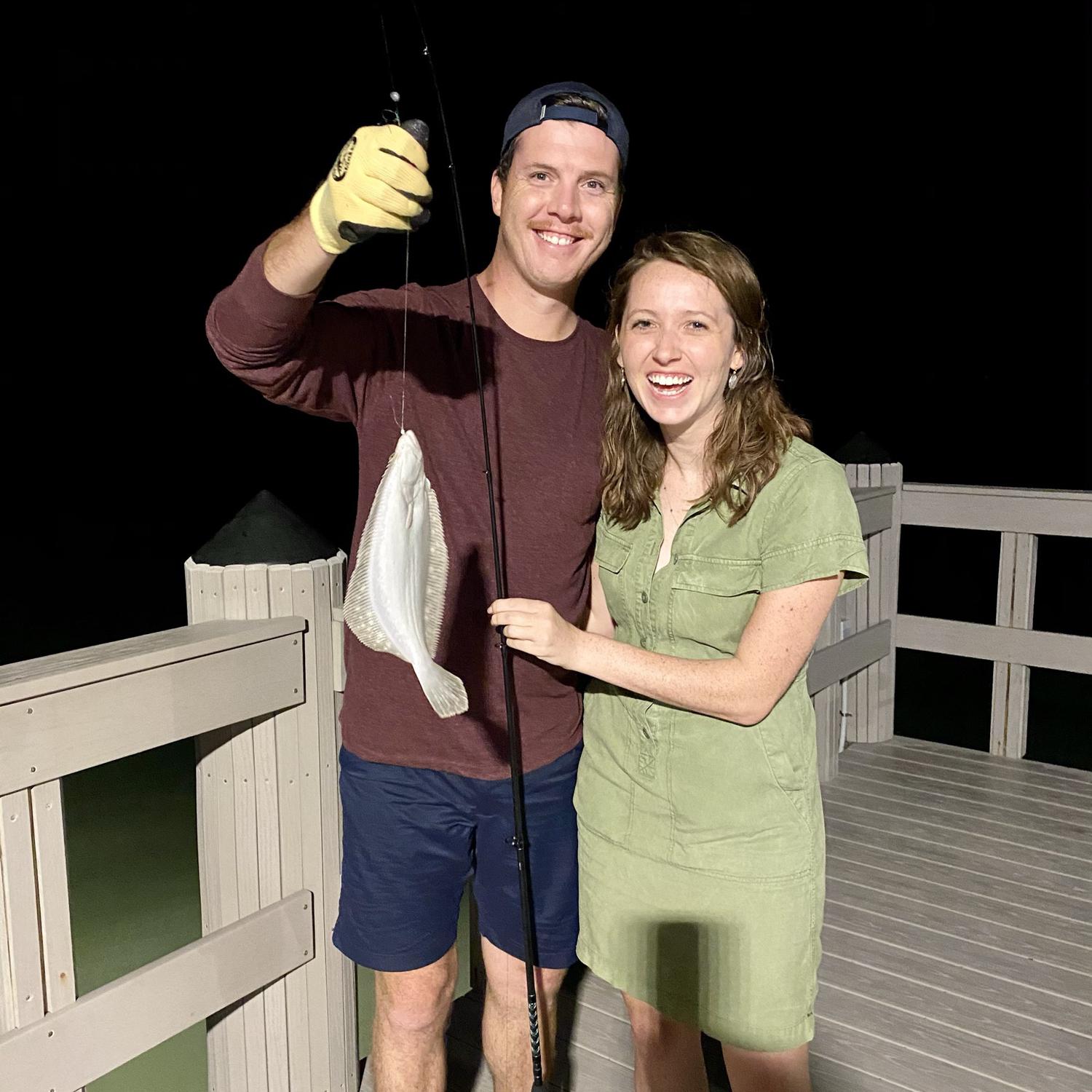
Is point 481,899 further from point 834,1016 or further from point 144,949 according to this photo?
point 144,949

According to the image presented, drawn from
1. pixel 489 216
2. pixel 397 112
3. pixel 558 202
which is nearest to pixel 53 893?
pixel 397 112

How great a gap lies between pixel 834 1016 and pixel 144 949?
2823mm

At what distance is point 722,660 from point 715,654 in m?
0.06

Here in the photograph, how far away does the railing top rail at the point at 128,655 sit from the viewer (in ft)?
4.34

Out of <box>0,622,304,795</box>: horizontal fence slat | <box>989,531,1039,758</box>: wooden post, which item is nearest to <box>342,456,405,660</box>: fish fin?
<box>0,622,304,795</box>: horizontal fence slat

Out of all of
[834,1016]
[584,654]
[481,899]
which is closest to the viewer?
[584,654]

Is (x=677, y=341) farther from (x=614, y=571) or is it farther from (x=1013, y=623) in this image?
(x=1013, y=623)

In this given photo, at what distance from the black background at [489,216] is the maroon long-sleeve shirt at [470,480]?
18.6 feet

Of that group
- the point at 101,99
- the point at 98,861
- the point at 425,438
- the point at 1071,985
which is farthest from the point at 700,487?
the point at 101,99

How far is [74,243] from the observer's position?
10906 mm

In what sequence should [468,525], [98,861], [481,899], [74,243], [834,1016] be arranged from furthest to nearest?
[74,243], [98,861], [834,1016], [481,899], [468,525]

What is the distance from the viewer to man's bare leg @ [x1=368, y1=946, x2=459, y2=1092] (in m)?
1.69

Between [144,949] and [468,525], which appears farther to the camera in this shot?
[144,949]

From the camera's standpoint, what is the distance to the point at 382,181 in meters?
1.07
